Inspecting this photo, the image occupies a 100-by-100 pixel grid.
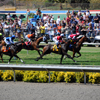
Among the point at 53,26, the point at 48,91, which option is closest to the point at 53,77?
the point at 48,91

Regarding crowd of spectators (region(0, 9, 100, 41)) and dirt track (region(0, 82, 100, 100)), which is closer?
dirt track (region(0, 82, 100, 100))

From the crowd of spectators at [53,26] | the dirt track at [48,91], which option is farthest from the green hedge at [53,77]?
the crowd of spectators at [53,26]

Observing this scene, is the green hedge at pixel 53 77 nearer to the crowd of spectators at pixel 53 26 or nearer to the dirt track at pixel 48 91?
the dirt track at pixel 48 91

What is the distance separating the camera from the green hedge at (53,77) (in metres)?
7.44

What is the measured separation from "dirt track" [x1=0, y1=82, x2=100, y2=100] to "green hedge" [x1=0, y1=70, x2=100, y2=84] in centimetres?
21

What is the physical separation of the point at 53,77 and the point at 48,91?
121cm

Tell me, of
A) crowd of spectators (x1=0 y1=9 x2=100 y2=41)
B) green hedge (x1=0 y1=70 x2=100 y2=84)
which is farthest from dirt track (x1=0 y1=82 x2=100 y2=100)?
crowd of spectators (x1=0 y1=9 x2=100 y2=41)

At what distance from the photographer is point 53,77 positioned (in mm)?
7750

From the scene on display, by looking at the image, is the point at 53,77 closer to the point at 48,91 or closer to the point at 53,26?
the point at 48,91

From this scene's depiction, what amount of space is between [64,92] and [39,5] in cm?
2228

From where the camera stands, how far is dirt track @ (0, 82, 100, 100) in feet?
19.6

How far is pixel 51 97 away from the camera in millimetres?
5980

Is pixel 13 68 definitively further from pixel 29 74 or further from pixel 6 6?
pixel 6 6

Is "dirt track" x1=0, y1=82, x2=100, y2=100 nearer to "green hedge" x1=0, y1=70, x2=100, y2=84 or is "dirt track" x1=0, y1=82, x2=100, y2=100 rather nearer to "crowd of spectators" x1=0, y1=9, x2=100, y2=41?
"green hedge" x1=0, y1=70, x2=100, y2=84
